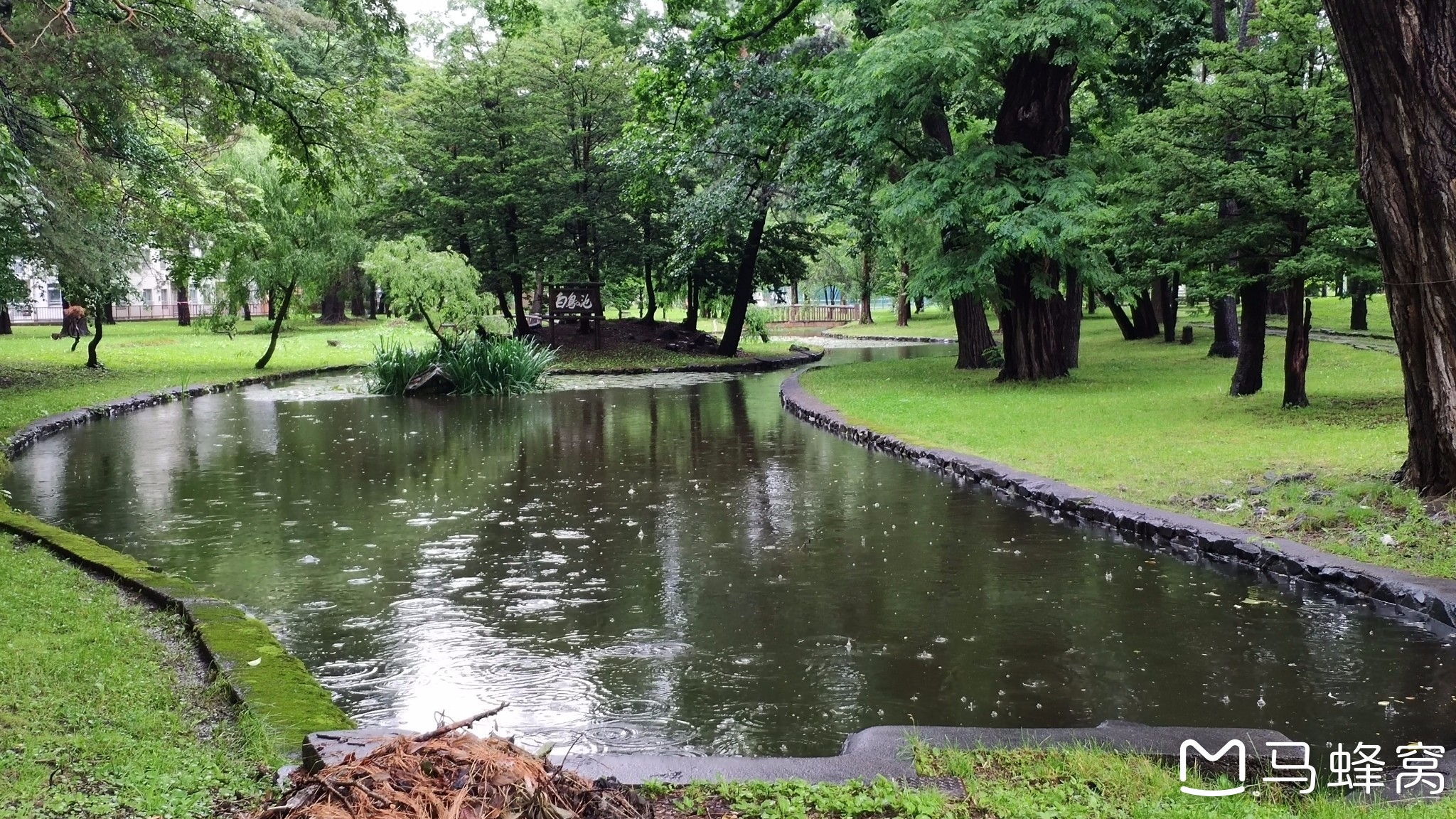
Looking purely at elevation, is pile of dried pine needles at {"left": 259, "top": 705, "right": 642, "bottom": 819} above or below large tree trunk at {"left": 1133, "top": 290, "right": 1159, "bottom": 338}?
below

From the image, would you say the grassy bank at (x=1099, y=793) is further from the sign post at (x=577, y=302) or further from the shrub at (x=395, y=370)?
the sign post at (x=577, y=302)

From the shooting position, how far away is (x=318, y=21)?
13141mm

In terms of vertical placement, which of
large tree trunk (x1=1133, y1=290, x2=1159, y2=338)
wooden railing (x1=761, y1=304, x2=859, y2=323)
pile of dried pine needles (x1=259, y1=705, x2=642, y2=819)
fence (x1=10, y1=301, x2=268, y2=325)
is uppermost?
fence (x1=10, y1=301, x2=268, y2=325)

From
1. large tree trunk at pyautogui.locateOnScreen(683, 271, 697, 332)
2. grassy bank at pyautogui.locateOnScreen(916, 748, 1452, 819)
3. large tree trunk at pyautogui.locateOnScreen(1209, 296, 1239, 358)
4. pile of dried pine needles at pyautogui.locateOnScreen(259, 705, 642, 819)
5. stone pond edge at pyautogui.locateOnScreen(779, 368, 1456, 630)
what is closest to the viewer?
pile of dried pine needles at pyautogui.locateOnScreen(259, 705, 642, 819)

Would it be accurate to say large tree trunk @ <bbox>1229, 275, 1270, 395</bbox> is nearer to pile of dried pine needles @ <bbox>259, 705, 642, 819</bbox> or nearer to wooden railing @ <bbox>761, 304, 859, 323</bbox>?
pile of dried pine needles @ <bbox>259, 705, 642, 819</bbox>

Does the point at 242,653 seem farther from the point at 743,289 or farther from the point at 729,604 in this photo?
the point at 743,289

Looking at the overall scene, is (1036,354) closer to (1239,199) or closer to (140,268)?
(1239,199)

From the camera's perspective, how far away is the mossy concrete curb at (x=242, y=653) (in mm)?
4664

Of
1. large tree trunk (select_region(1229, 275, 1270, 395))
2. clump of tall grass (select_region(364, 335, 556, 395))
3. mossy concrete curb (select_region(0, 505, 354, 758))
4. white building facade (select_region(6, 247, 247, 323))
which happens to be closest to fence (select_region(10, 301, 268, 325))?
white building facade (select_region(6, 247, 247, 323))

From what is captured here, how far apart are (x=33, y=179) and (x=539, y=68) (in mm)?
16226

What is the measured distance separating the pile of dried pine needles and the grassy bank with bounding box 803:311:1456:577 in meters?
5.92

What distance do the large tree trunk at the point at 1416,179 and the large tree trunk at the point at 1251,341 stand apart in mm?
6807

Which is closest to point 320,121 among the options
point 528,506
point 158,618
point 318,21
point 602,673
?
point 318,21

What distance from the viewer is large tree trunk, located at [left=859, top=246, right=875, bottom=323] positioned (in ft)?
169
